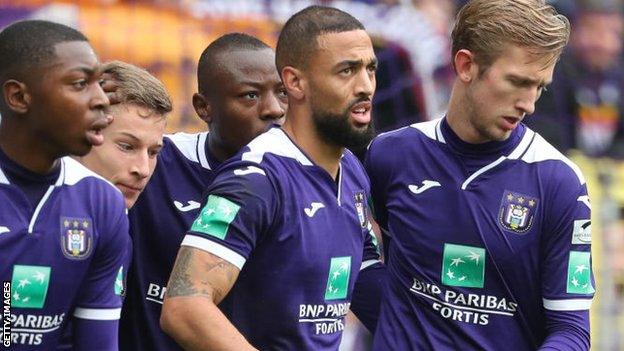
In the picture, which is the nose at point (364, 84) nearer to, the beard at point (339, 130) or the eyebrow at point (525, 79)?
the beard at point (339, 130)

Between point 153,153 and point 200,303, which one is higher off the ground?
point 153,153

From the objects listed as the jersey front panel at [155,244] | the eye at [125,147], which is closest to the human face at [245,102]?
the jersey front panel at [155,244]

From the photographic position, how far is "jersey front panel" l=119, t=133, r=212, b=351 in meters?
5.69

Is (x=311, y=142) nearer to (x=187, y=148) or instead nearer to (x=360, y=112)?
(x=360, y=112)

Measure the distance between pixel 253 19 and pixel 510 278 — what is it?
496cm

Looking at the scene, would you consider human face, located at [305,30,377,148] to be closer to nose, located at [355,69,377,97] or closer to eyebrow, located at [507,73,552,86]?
nose, located at [355,69,377,97]

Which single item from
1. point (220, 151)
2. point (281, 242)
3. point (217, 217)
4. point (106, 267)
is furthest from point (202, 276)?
point (220, 151)

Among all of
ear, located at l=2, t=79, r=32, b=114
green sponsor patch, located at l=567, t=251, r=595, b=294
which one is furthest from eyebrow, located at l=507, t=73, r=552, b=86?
ear, located at l=2, t=79, r=32, b=114

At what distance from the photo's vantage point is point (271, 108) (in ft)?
18.9

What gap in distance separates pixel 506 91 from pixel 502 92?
0.06 feet

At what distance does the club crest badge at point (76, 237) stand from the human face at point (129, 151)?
A: 71 centimetres

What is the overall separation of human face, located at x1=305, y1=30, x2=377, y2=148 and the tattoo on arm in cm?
72

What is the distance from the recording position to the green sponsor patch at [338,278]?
5.04m

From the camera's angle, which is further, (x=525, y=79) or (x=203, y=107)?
(x=203, y=107)
